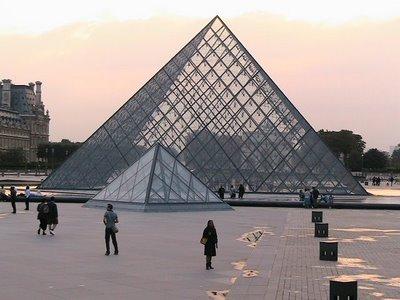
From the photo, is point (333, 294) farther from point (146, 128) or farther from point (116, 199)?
point (146, 128)

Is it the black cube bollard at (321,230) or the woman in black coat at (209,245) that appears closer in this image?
the woman in black coat at (209,245)

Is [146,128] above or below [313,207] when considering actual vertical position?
above

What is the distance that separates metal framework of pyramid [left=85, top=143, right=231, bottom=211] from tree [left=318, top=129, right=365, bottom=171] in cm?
9249

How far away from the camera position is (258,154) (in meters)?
40.8

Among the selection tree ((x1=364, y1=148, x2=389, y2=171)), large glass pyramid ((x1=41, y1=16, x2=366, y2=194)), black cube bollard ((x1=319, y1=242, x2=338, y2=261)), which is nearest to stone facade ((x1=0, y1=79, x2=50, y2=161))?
tree ((x1=364, y1=148, x2=389, y2=171))

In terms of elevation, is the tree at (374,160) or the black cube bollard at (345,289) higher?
the tree at (374,160)

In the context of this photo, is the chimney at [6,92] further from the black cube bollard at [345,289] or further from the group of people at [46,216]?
the black cube bollard at [345,289]

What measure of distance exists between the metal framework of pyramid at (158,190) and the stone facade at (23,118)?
121 metres

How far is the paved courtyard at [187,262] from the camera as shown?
392 inches

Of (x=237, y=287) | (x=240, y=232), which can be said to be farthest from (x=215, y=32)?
(x=237, y=287)

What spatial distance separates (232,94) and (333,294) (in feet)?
114

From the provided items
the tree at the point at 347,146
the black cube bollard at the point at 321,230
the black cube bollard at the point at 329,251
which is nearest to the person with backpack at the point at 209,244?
the black cube bollard at the point at 329,251

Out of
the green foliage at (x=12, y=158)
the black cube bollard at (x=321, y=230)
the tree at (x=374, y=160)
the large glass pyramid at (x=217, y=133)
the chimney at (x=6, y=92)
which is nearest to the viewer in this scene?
the black cube bollard at (x=321, y=230)

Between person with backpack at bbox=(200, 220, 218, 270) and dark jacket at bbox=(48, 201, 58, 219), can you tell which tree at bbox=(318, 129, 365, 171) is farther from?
person with backpack at bbox=(200, 220, 218, 270)
